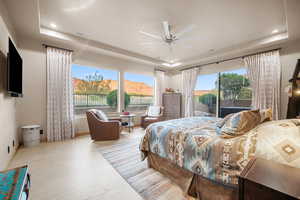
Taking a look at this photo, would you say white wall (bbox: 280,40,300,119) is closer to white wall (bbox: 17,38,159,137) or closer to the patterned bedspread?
the patterned bedspread

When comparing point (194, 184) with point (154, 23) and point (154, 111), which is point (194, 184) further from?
point (154, 111)

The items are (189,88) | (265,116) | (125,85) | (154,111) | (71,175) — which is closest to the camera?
(265,116)

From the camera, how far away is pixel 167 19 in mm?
2537

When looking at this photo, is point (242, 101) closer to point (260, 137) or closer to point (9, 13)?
point (260, 137)

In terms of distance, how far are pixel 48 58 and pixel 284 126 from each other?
4726 millimetres

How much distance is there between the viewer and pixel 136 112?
5.24m

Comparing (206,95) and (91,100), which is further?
(206,95)

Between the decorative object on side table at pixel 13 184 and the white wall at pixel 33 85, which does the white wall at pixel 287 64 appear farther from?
the white wall at pixel 33 85

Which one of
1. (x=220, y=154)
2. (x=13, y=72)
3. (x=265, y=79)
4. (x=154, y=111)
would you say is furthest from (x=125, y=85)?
(x=265, y=79)

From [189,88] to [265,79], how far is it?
235cm

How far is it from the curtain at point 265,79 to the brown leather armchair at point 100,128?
13.3 ft

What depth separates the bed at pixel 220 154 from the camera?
3.74ft

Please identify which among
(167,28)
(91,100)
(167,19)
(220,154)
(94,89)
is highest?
(167,19)

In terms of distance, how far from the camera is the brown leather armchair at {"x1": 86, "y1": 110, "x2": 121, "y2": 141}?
3344 millimetres
